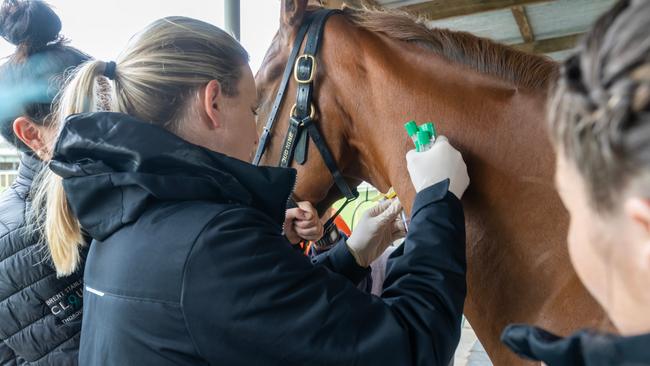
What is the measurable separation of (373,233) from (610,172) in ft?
4.11

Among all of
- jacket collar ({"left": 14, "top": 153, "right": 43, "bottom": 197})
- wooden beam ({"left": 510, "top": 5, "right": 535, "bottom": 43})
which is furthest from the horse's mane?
wooden beam ({"left": 510, "top": 5, "right": 535, "bottom": 43})

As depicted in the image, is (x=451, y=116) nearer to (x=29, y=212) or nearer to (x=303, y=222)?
(x=303, y=222)

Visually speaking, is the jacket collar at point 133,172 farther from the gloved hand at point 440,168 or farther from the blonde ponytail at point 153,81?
the gloved hand at point 440,168

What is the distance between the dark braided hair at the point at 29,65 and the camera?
4.96ft

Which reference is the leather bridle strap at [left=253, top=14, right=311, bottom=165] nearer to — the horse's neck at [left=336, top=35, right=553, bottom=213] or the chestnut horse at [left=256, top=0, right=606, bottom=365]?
the chestnut horse at [left=256, top=0, right=606, bottom=365]

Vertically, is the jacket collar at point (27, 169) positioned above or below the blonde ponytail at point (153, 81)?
below

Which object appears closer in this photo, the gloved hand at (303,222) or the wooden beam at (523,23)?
the gloved hand at (303,222)

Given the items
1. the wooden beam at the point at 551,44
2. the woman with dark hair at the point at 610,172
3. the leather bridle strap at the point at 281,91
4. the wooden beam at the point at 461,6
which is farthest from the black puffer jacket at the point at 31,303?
the wooden beam at the point at 551,44

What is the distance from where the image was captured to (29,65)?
1.53 m

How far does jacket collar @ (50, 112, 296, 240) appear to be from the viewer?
106 cm

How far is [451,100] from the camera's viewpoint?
4.63ft

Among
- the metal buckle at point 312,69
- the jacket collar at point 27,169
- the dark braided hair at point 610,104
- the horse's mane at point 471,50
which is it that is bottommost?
the jacket collar at point 27,169

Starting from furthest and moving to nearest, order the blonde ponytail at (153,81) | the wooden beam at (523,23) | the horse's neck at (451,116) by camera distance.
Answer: the wooden beam at (523,23), the horse's neck at (451,116), the blonde ponytail at (153,81)

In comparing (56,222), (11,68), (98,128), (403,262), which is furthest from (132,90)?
(403,262)
